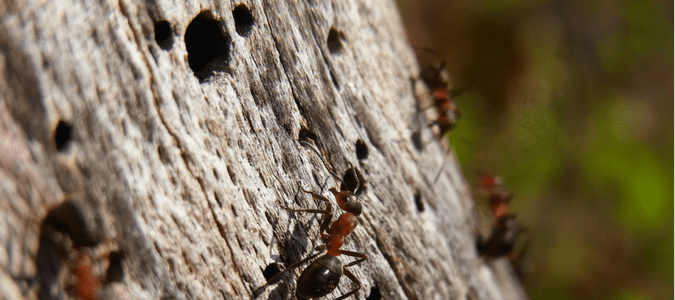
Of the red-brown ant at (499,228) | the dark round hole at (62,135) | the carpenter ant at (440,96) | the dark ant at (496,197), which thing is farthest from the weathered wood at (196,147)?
the dark ant at (496,197)

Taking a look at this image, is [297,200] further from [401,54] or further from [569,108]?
[569,108]

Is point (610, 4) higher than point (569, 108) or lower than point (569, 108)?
higher

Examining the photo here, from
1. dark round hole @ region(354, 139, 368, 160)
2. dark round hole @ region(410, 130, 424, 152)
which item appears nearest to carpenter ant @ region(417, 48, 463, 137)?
dark round hole @ region(410, 130, 424, 152)

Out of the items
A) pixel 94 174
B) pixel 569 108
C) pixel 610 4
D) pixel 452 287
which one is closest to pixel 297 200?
pixel 94 174

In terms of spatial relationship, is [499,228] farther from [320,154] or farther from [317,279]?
[317,279]

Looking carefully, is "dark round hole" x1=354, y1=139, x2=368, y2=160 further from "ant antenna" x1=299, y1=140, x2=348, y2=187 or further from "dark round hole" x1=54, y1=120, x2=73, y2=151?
"dark round hole" x1=54, y1=120, x2=73, y2=151

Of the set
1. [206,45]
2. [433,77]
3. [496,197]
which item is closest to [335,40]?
[206,45]
